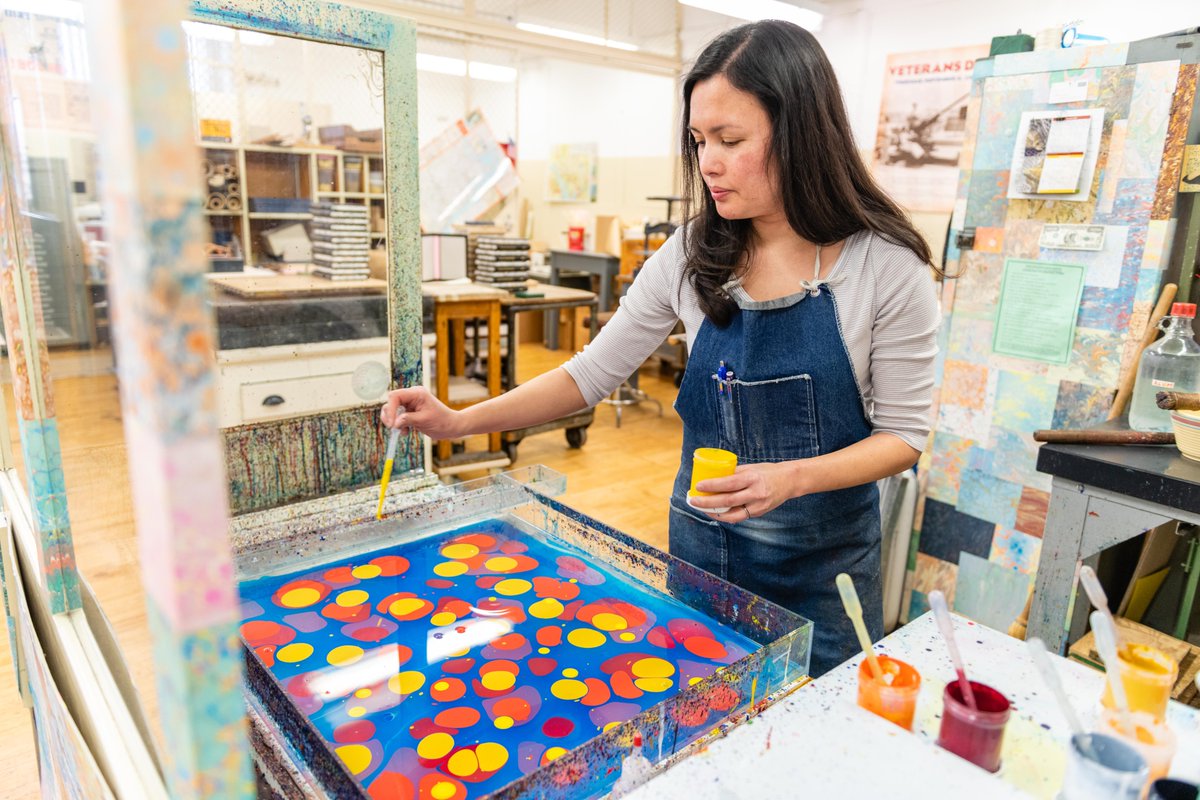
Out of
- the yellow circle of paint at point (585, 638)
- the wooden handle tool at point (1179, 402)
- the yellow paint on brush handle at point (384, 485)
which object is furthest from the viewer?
the wooden handle tool at point (1179, 402)

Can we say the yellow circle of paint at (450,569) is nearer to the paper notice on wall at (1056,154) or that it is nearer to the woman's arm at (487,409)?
the woman's arm at (487,409)

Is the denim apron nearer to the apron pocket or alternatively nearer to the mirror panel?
the apron pocket

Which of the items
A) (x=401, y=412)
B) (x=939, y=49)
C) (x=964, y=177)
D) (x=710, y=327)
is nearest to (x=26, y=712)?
(x=401, y=412)

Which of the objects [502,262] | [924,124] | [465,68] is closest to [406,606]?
[502,262]

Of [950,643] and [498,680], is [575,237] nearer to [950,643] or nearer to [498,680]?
[498,680]

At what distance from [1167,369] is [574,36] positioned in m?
4.93

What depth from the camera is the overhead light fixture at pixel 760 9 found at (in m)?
4.75

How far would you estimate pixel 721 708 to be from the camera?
34.4 inches

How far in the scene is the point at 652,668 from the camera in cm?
99

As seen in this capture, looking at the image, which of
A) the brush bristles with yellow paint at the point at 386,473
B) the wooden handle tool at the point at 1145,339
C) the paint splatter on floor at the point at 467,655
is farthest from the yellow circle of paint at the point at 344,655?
the wooden handle tool at the point at 1145,339

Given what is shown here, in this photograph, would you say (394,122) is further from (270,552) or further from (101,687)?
(101,687)

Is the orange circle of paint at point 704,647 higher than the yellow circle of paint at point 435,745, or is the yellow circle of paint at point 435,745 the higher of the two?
the orange circle of paint at point 704,647

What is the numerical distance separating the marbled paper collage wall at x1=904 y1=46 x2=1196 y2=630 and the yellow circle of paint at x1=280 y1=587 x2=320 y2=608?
204cm

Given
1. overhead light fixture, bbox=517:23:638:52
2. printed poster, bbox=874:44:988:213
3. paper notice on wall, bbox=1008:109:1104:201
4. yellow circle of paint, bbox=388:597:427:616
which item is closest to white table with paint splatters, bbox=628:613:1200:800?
yellow circle of paint, bbox=388:597:427:616
